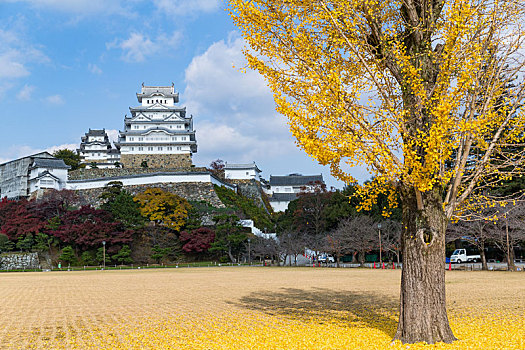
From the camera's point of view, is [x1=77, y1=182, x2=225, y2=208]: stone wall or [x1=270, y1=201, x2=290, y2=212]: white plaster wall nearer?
[x1=77, y1=182, x2=225, y2=208]: stone wall

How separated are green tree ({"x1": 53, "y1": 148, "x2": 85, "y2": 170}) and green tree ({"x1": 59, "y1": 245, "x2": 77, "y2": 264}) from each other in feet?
97.6

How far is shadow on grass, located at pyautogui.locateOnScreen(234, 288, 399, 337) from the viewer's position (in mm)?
8758

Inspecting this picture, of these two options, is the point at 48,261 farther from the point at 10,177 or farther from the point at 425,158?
the point at 425,158

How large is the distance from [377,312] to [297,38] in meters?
6.34

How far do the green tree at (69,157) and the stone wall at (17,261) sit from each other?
28.1m

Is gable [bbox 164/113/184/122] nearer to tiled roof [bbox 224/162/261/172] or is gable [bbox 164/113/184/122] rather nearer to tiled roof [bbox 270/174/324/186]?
tiled roof [bbox 224/162/261/172]

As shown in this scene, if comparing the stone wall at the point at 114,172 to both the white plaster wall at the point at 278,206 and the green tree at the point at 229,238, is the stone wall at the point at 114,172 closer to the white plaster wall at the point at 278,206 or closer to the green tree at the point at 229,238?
the green tree at the point at 229,238

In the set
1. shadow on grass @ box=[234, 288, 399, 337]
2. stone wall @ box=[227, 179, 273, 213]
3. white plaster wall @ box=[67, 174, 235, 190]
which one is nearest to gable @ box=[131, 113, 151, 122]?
white plaster wall @ box=[67, 174, 235, 190]

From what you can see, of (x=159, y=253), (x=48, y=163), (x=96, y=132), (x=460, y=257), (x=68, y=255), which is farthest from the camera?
(x=96, y=132)

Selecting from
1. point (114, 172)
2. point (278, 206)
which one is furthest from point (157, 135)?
point (278, 206)

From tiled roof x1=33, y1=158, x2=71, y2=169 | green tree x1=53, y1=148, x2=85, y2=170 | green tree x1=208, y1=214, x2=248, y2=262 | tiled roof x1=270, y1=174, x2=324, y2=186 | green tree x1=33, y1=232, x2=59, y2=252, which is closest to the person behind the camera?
green tree x1=33, y1=232, x2=59, y2=252

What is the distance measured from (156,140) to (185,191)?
42.9 ft

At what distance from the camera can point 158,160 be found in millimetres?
62688

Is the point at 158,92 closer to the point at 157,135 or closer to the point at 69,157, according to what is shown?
the point at 157,135
